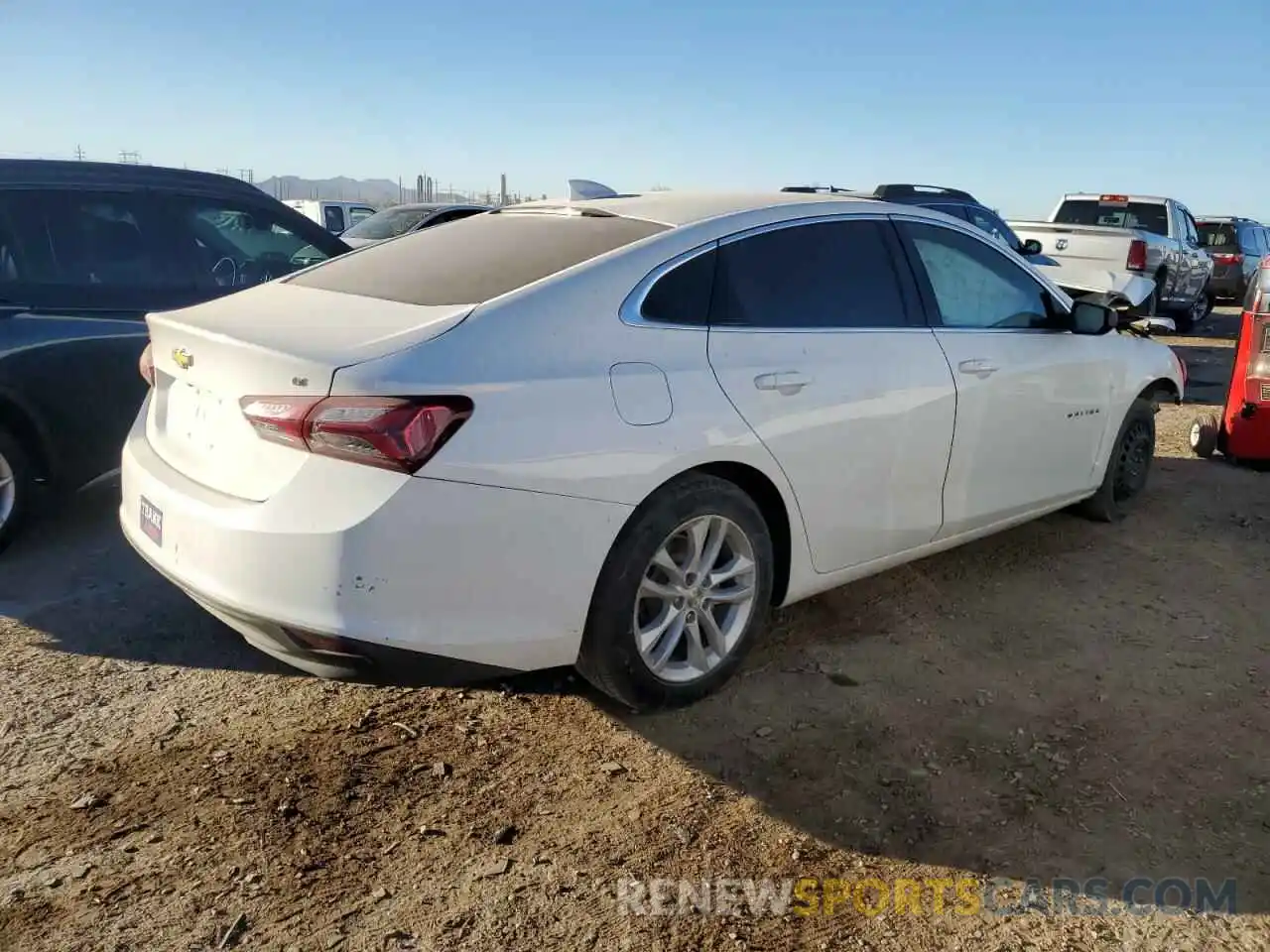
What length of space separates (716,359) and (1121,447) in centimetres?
315

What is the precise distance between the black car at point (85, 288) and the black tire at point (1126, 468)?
4.54 metres

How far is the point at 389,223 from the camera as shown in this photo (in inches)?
551

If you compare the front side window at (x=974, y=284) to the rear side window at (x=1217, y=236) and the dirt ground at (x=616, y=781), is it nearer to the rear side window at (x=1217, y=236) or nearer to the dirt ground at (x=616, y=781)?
the dirt ground at (x=616, y=781)

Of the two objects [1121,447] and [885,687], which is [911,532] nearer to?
[885,687]

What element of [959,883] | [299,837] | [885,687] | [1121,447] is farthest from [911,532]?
[299,837]

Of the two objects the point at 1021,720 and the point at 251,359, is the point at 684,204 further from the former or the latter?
the point at 1021,720

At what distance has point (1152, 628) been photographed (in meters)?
4.26

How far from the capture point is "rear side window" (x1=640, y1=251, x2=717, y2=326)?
10.6 ft

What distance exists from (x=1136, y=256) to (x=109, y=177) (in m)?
11.5

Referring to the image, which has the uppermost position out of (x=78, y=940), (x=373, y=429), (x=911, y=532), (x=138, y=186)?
(x=138, y=186)

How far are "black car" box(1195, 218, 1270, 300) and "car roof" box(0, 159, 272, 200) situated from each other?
16316 millimetres

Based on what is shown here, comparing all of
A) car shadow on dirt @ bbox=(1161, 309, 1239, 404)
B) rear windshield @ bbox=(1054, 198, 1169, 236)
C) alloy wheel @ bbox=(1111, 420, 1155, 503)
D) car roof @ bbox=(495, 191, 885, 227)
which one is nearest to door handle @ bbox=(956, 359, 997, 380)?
car roof @ bbox=(495, 191, 885, 227)

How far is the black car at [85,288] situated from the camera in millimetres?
4676

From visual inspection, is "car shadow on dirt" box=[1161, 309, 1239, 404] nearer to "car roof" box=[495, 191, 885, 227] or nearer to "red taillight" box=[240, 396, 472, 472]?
"car roof" box=[495, 191, 885, 227]
